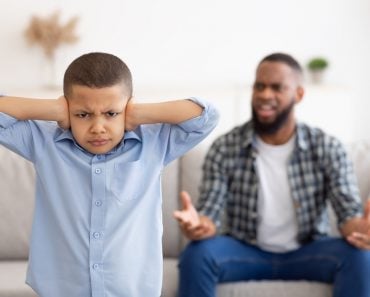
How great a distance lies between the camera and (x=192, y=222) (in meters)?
2.09

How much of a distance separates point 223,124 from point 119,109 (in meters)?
2.54

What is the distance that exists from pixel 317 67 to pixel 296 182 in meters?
1.95

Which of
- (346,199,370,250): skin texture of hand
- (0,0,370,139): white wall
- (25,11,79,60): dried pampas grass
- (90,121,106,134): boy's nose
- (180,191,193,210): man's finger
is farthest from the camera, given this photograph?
(0,0,370,139): white wall

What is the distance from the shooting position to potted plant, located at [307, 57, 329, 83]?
410 cm

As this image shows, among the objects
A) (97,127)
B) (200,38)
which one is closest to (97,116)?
(97,127)

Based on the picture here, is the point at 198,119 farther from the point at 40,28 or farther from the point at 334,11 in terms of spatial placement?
the point at 334,11

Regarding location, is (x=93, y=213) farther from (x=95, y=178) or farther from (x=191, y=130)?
(x=191, y=130)

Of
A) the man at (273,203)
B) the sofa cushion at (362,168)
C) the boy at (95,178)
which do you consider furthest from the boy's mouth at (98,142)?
the sofa cushion at (362,168)

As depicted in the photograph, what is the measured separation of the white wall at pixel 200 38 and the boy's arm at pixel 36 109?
107 inches

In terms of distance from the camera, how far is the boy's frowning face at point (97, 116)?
1.29 m

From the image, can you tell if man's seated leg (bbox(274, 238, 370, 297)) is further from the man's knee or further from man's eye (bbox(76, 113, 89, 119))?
man's eye (bbox(76, 113, 89, 119))

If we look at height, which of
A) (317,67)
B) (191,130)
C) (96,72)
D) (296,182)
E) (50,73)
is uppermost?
(96,72)

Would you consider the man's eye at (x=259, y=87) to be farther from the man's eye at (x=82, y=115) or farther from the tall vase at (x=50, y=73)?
the tall vase at (x=50, y=73)

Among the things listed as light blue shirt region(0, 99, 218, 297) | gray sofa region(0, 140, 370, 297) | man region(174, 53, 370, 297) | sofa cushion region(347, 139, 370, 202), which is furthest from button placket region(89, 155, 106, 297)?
sofa cushion region(347, 139, 370, 202)
